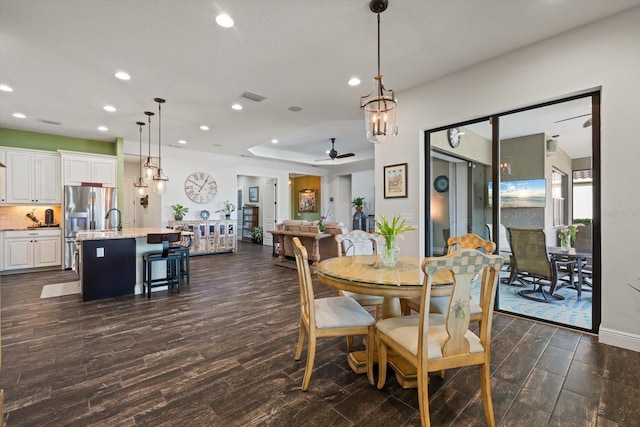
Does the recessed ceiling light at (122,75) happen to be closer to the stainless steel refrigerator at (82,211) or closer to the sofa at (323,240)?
the stainless steel refrigerator at (82,211)

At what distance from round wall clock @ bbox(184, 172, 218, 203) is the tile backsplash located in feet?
9.03

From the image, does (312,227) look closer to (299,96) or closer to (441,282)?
(299,96)

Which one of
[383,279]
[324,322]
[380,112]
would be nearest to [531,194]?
[380,112]

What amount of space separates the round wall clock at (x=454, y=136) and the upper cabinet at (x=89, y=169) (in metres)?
7.03

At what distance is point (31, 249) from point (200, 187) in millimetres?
3753

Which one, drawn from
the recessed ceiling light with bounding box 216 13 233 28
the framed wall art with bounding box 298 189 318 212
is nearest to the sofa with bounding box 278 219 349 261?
the recessed ceiling light with bounding box 216 13 233 28

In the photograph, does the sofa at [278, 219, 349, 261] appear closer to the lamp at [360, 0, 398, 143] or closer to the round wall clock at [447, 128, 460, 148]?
the round wall clock at [447, 128, 460, 148]

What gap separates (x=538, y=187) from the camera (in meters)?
3.79

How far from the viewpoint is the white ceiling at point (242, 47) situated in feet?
8.16

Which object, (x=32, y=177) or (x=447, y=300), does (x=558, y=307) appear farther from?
(x=32, y=177)

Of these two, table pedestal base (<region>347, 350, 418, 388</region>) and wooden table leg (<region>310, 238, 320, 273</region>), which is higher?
wooden table leg (<region>310, 238, 320, 273</region>)

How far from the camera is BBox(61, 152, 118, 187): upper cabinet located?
616 cm

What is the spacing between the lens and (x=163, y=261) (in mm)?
4688

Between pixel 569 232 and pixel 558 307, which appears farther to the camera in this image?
pixel 558 307
